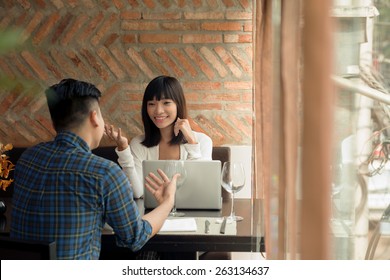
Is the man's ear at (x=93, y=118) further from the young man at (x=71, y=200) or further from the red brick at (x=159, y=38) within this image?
the red brick at (x=159, y=38)

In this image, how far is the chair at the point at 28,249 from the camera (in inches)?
55.4

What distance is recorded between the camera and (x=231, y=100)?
152 inches

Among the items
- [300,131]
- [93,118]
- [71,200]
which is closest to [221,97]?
[93,118]

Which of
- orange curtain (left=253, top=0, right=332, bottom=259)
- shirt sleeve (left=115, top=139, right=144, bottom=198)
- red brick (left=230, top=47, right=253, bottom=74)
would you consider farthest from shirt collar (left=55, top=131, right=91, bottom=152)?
red brick (left=230, top=47, right=253, bottom=74)

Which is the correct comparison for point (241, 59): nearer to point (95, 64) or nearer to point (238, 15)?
A: point (238, 15)

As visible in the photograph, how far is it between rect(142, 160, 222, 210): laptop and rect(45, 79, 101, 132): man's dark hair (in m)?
0.60

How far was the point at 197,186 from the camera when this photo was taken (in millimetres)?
2498

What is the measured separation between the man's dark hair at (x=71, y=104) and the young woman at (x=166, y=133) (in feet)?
3.92

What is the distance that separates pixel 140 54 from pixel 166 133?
2.45ft

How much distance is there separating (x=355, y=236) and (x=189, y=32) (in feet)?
9.92

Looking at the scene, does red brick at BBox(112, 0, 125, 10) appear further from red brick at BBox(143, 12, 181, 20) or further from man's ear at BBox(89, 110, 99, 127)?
man's ear at BBox(89, 110, 99, 127)

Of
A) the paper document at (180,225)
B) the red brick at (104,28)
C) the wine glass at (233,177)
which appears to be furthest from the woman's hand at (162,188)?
the red brick at (104,28)

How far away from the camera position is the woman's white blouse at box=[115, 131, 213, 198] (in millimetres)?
2924
